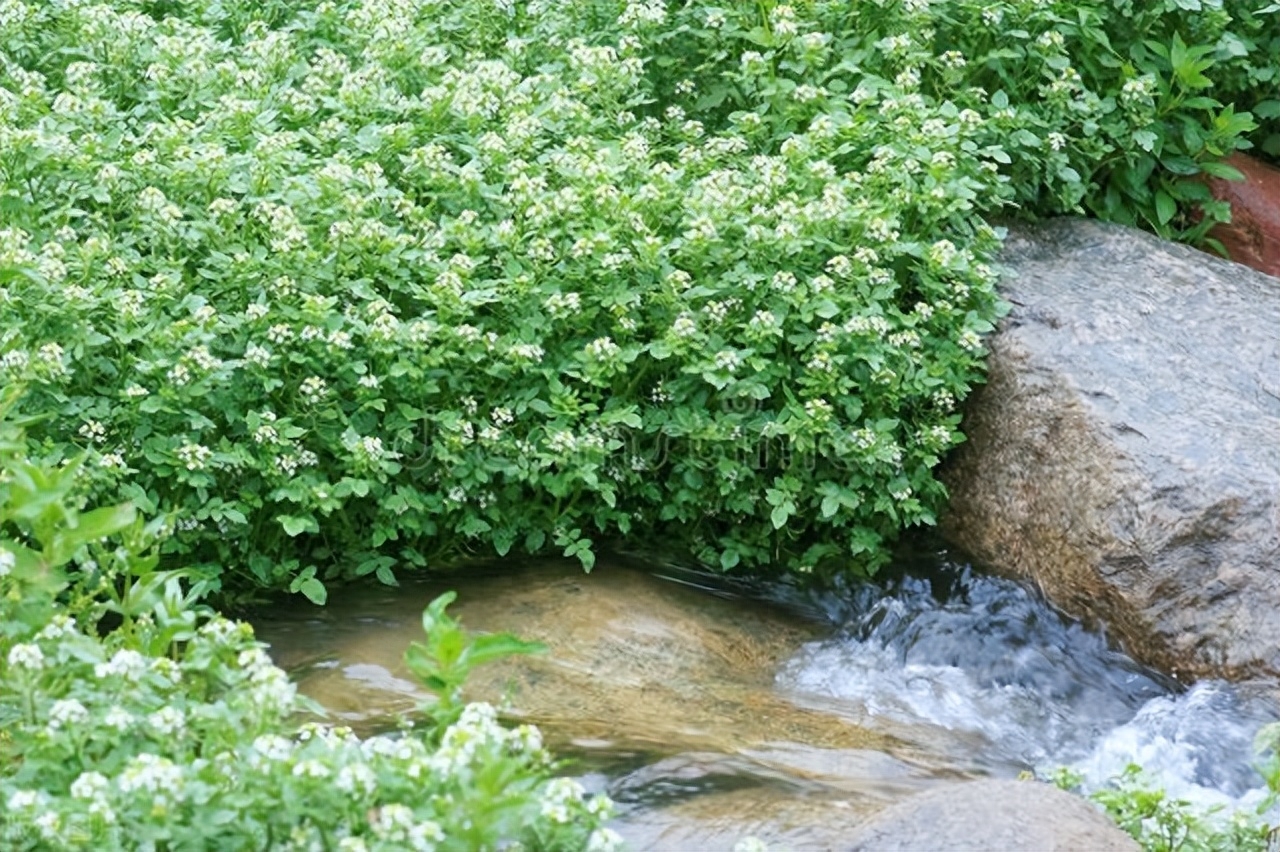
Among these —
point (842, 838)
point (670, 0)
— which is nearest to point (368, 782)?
point (842, 838)

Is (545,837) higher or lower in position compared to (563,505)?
higher

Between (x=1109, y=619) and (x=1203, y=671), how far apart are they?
0.35m

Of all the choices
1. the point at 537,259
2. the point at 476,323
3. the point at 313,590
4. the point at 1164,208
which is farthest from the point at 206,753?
the point at 1164,208

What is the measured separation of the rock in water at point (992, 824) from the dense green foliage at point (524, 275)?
197 centimetres

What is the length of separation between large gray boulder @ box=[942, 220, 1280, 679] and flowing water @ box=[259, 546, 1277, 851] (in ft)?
0.52

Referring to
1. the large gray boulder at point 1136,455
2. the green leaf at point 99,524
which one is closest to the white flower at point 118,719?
the green leaf at point 99,524

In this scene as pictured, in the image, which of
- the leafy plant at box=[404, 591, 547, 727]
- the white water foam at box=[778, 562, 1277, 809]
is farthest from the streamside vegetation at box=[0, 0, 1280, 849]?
the leafy plant at box=[404, 591, 547, 727]

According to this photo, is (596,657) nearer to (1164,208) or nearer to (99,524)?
(99,524)

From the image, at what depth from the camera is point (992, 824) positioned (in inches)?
140

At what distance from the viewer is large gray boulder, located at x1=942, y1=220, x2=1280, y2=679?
5.43 metres

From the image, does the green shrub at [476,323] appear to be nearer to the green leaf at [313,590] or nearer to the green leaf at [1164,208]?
the green leaf at [313,590]

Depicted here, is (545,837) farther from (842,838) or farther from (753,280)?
(753,280)

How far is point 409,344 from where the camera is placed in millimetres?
5312

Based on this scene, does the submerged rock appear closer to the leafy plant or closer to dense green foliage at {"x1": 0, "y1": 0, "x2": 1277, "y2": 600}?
dense green foliage at {"x1": 0, "y1": 0, "x2": 1277, "y2": 600}
